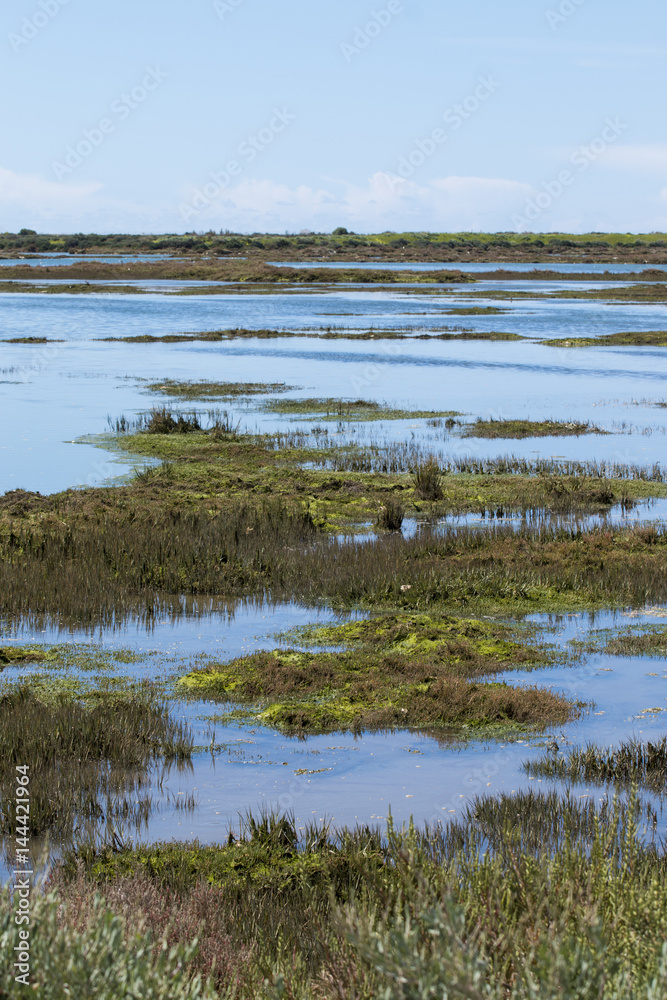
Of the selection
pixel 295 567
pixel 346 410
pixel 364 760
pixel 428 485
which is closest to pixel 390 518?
pixel 428 485

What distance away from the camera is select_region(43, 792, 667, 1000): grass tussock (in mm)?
3188

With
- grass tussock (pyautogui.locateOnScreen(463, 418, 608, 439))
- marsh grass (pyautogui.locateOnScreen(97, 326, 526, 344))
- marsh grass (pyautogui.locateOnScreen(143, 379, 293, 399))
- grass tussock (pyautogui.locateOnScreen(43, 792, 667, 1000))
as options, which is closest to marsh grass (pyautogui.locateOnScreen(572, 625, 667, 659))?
grass tussock (pyautogui.locateOnScreen(43, 792, 667, 1000))

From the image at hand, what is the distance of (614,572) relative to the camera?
12820 millimetres

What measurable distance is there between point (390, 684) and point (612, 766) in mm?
2390

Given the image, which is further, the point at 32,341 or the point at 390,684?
the point at 32,341

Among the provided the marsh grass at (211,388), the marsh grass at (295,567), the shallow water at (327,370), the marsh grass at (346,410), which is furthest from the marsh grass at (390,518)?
the marsh grass at (211,388)

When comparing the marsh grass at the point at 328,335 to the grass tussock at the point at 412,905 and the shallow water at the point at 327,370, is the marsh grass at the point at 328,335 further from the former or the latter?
the grass tussock at the point at 412,905

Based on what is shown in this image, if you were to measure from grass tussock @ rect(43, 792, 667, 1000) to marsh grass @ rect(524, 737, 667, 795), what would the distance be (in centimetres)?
45

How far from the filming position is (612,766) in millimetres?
7488

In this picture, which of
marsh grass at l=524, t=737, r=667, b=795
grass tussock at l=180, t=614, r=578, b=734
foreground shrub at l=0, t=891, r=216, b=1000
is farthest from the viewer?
grass tussock at l=180, t=614, r=578, b=734

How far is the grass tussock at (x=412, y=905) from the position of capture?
3188 mm

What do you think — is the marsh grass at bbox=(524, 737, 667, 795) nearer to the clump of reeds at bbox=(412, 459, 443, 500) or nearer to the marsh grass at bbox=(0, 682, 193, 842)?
the marsh grass at bbox=(0, 682, 193, 842)

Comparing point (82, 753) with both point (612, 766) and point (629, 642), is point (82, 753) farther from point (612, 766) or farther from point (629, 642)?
point (629, 642)

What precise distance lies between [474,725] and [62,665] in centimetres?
400
